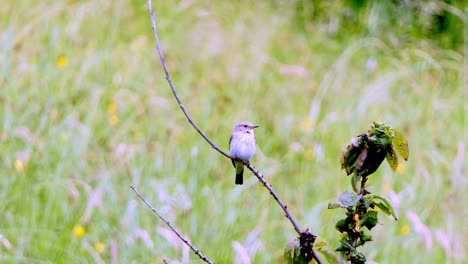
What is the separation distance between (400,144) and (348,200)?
0.18m

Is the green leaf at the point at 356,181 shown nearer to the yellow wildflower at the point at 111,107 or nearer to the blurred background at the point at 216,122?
the blurred background at the point at 216,122

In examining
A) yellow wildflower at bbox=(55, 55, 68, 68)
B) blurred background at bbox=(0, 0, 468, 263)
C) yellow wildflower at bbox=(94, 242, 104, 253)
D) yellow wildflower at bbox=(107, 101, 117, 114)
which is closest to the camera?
yellow wildflower at bbox=(94, 242, 104, 253)

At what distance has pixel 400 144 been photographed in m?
1.54

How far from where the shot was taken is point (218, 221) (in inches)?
159

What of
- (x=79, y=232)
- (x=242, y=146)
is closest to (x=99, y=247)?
(x=79, y=232)

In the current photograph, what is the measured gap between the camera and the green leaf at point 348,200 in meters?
1.44

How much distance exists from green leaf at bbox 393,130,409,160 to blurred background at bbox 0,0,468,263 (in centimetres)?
141

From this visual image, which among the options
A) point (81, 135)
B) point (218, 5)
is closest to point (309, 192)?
point (81, 135)

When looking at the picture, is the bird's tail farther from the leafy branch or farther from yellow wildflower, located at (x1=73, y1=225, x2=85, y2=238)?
the leafy branch

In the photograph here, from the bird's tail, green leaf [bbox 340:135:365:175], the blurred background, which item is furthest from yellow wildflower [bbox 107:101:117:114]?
green leaf [bbox 340:135:365:175]

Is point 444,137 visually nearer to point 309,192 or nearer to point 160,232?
point 309,192

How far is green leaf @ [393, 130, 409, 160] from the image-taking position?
1529 mm

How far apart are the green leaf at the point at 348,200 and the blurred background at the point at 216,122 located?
1.49m

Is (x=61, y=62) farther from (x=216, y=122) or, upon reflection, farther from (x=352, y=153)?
(x=352, y=153)
